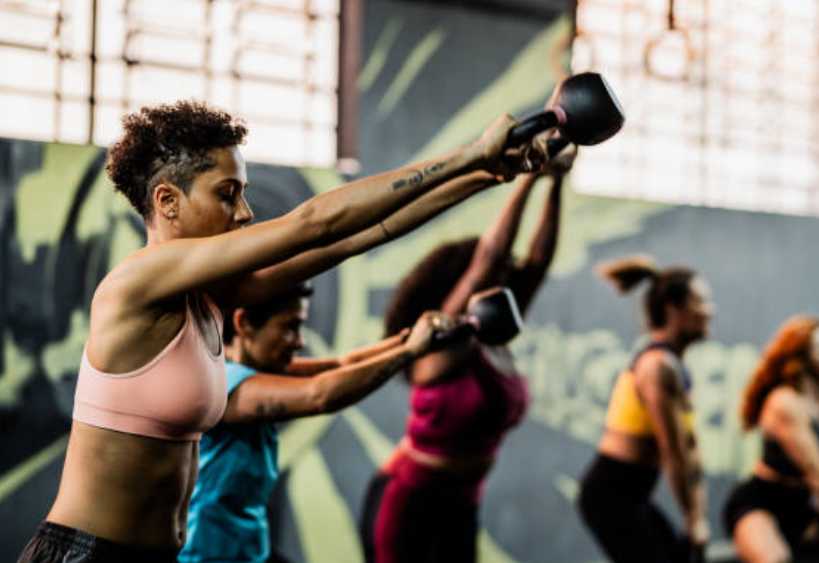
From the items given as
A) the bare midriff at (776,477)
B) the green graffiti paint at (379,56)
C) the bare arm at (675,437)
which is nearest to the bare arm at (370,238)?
the bare arm at (675,437)

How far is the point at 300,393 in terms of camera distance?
2100 millimetres

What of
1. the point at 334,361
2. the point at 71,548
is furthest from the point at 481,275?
the point at 71,548

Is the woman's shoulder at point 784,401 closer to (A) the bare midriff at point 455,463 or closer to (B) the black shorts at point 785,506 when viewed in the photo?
(B) the black shorts at point 785,506

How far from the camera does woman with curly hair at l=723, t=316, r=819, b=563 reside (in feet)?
13.4

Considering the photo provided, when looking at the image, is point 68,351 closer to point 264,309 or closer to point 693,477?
point 264,309

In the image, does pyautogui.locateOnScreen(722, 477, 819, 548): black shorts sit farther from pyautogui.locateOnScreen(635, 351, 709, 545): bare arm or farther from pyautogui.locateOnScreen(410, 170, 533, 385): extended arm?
pyautogui.locateOnScreen(410, 170, 533, 385): extended arm

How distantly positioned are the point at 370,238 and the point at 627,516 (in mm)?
2415

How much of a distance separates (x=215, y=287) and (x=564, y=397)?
10.8 feet

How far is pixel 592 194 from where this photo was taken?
5.03 metres

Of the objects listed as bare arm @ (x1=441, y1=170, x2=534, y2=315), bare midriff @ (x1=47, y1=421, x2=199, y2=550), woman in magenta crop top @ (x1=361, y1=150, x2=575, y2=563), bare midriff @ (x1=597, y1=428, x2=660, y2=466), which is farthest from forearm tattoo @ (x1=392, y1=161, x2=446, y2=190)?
bare midriff @ (x1=597, y1=428, x2=660, y2=466)

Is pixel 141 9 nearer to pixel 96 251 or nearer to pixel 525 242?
pixel 96 251

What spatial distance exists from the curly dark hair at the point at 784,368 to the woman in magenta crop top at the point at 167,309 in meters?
3.05

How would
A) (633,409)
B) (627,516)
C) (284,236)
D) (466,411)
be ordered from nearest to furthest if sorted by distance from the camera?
(284,236) → (466,411) → (627,516) → (633,409)

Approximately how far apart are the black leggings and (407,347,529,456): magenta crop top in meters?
0.74
